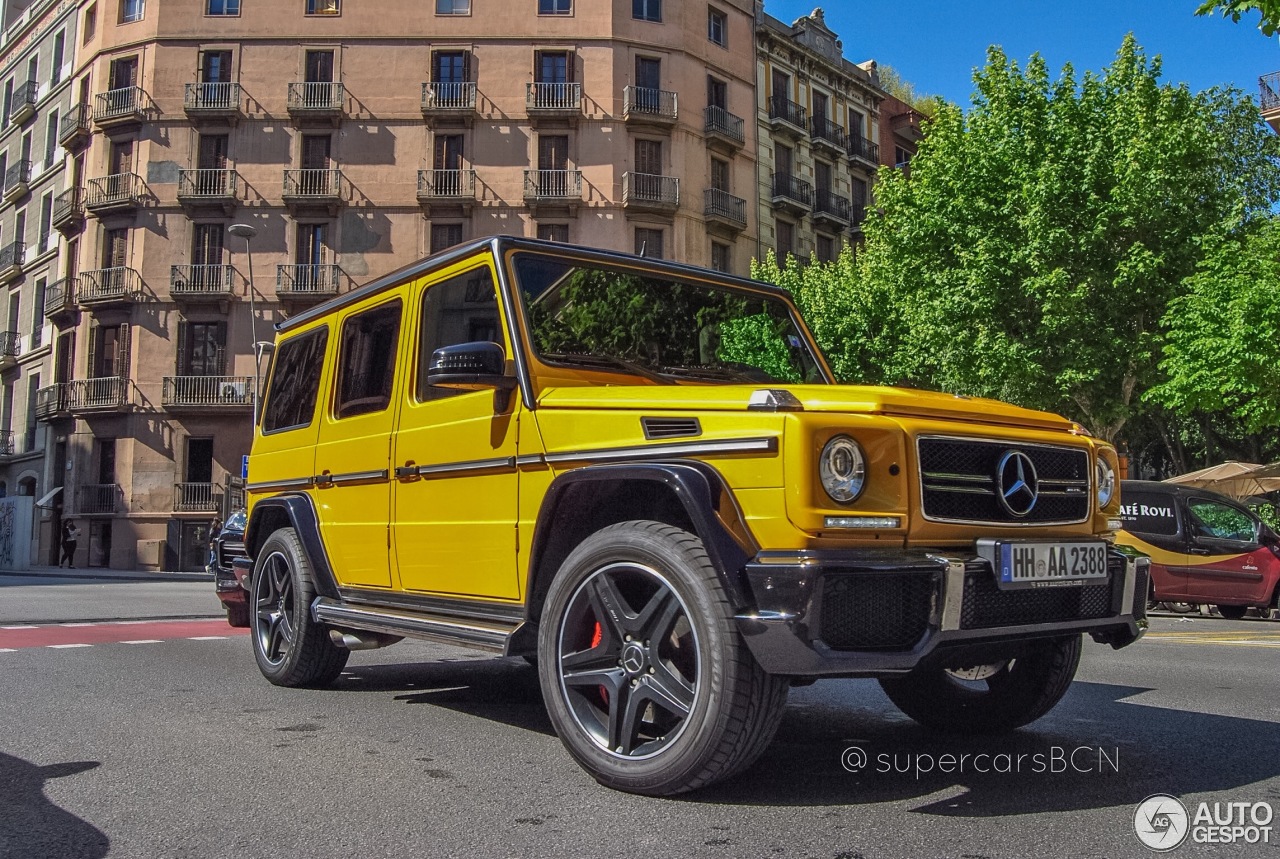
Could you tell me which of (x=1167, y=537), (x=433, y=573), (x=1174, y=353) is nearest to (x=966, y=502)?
(x=433, y=573)

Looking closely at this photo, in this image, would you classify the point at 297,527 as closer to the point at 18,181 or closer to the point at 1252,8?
the point at 1252,8

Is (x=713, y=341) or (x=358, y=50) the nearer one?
(x=713, y=341)

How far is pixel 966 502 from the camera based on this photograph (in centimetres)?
366

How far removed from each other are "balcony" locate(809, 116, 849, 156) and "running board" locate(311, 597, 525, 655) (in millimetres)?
38223

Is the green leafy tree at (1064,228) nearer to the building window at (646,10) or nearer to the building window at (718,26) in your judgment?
the building window at (646,10)

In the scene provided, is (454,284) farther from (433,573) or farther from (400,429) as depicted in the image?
(433,573)

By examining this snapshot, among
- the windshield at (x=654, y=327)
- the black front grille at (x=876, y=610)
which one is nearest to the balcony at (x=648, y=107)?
the windshield at (x=654, y=327)

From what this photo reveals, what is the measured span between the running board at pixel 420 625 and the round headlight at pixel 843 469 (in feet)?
4.56

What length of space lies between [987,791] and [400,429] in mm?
2984

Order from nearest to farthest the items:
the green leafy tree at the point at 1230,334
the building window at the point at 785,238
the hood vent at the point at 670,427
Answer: the hood vent at the point at 670,427 < the green leafy tree at the point at 1230,334 < the building window at the point at 785,238

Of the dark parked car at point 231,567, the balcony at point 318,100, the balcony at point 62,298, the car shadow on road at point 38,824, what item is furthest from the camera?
the balcony at point 62,298

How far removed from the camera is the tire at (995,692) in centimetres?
447

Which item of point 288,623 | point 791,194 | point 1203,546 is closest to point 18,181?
point 791,194

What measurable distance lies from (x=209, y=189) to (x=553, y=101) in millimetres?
11152
